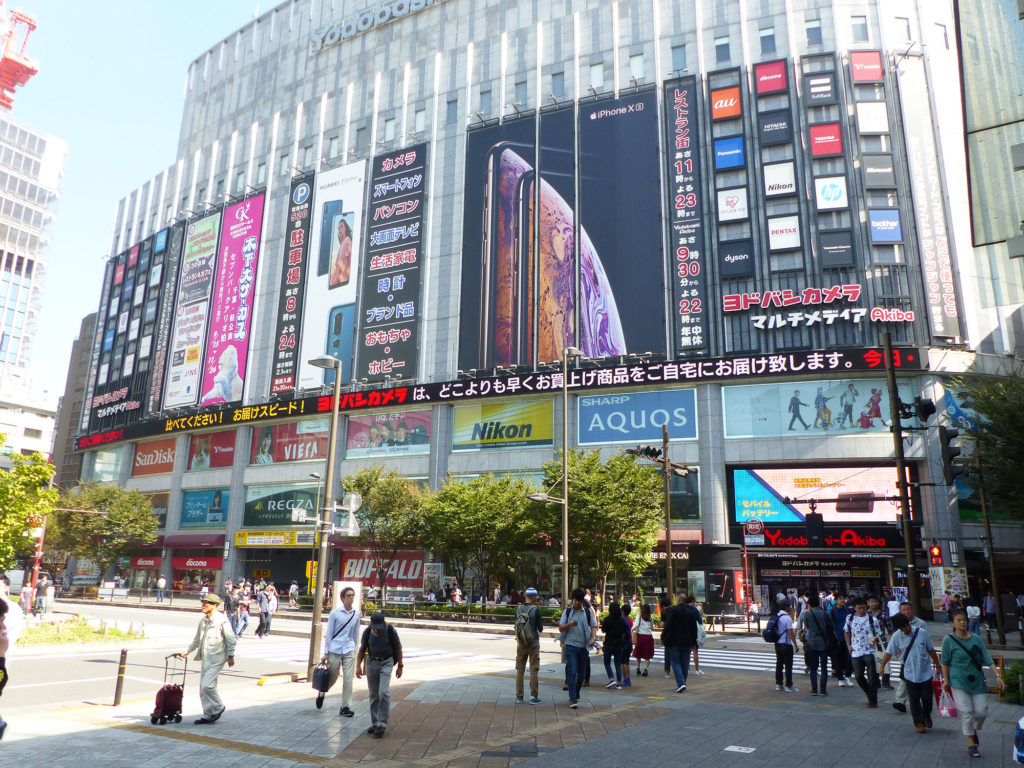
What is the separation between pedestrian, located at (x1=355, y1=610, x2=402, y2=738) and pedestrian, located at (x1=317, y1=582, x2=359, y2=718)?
843 mm

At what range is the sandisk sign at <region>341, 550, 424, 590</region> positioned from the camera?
160 feet

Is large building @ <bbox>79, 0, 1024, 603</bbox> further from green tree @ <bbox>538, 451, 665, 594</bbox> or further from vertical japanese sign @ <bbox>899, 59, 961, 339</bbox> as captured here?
green tree @ <bbox>538, 451, 665, 594</bbox>

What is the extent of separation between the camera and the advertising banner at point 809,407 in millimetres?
39312

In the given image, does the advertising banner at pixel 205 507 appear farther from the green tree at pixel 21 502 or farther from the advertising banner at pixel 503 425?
the green tree at pixel 21 502

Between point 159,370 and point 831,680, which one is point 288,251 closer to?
point 159,370

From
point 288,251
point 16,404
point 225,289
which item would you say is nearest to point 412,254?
point 288,251

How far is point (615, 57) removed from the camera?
5084 centimetres

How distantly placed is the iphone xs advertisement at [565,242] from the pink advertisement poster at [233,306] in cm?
2035

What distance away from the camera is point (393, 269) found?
53188mm

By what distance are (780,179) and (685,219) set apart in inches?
231

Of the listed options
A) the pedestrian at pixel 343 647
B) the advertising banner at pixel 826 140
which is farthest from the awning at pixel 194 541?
the advertising banner at pixel 826 140

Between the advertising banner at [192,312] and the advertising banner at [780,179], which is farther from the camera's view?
the advertising banner at [192,312]

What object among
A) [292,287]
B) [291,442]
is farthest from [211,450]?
[292,287]

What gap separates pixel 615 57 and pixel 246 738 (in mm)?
50981
